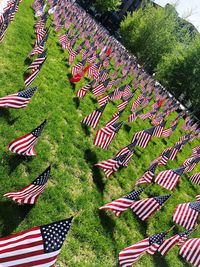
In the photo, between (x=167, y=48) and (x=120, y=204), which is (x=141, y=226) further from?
(x=167, y=48)

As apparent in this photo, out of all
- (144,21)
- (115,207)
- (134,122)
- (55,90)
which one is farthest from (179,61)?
(115,207)

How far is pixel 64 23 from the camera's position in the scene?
2667cm

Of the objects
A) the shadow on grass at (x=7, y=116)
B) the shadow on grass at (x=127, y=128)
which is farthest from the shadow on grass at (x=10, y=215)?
the shadow on grass at (x=127, y=128)

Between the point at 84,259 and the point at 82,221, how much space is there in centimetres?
116

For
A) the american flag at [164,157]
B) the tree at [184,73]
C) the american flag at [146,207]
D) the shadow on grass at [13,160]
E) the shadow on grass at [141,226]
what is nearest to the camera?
the shadow on grass at [13,160]

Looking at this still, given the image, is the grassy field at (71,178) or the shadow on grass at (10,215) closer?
the shadow on grass at (10,215)

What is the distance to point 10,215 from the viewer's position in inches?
278

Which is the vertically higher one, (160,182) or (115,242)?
(160,182)

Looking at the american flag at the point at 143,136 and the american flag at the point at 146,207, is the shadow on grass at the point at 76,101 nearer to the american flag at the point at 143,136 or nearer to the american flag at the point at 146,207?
the american flag at the point at 143,136

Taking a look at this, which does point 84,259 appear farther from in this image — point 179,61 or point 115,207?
point 179,61

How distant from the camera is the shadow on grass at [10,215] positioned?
675 centimetres

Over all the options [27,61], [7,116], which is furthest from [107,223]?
[27,61]

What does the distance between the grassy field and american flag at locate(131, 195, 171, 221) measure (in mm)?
321

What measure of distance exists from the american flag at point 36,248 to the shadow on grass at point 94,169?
4.92 meters
